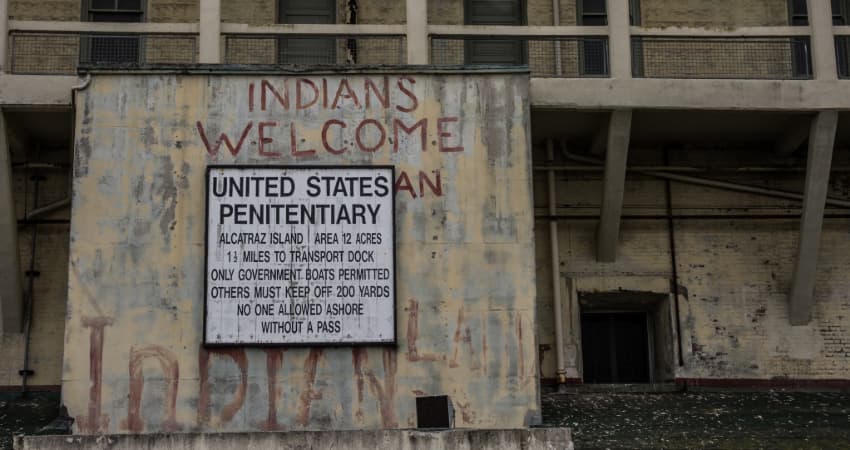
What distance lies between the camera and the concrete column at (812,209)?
18078mm

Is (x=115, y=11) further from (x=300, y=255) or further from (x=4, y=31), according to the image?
(x=300, y=255)

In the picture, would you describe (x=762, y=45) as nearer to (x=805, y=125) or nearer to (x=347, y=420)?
(x=805, y=125)

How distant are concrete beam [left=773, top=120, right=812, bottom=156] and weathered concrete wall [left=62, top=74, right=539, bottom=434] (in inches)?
195

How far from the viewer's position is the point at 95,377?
52.2 feet

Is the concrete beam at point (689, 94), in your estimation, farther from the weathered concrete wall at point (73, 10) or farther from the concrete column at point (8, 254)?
the concrete column at point (8, 254)

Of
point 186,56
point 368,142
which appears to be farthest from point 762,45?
point 186,56

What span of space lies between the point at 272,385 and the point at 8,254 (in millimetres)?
5093

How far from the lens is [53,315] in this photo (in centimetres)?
1877

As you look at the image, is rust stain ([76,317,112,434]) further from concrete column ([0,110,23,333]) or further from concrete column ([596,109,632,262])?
concrete column ([596,109,632,262])

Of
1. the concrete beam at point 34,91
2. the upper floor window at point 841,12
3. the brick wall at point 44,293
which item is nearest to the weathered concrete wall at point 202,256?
the concrete beam at point 34,91

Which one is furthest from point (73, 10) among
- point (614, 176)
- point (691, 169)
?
point (691, 169)

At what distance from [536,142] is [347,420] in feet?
20.6

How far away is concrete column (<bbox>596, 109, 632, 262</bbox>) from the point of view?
709 inches

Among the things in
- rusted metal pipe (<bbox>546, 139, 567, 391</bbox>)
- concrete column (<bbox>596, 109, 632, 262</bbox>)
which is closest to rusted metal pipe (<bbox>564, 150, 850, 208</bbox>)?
rusted metal pipe (<bbox>546, 139, 567, 391</bbox>)
